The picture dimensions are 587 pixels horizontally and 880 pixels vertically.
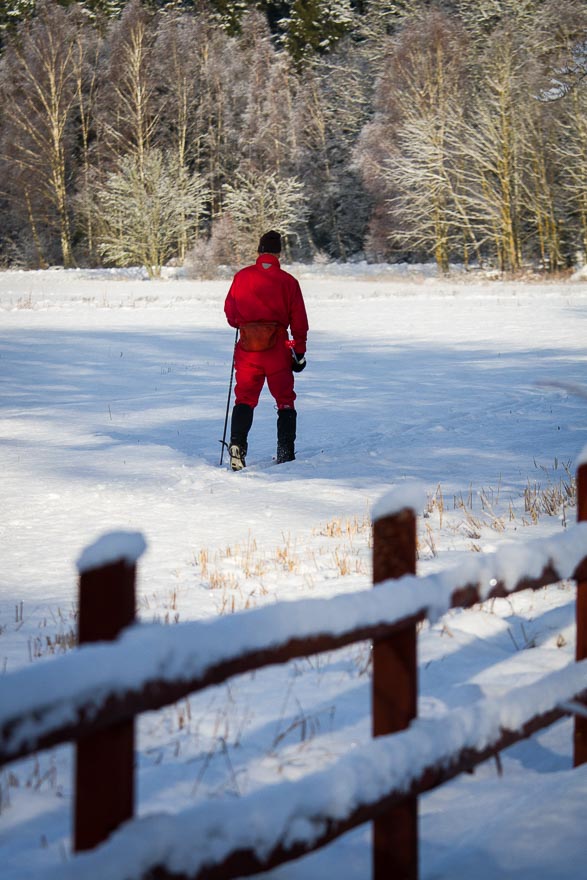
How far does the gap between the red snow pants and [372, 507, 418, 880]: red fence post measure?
6.41 metres

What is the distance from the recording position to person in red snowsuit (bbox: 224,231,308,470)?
8469mm

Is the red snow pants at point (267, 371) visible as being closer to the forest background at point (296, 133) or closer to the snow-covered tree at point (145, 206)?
the forest background at point (296, 133)

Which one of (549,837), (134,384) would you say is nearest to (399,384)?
(134,384)

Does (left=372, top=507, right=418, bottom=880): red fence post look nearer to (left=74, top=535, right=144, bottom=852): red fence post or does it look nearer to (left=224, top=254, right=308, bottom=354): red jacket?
(left=74, top=535, right=144, bottom=852): red fence post

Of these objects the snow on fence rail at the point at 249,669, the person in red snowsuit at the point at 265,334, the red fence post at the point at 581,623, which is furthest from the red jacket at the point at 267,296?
the snow on fence rail at the point at 249,669

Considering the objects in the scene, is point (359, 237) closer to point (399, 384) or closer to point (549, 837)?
point (399, 384)

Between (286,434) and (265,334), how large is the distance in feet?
3.29

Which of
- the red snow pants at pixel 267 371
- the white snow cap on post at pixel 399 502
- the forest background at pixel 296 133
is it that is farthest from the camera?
the forest background at pixel 296 133

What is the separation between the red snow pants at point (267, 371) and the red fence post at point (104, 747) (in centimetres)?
699

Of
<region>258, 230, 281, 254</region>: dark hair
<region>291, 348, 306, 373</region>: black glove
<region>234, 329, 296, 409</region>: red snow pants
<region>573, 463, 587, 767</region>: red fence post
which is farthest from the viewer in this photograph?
<region>291, 348, 306, 373</region>: black glove

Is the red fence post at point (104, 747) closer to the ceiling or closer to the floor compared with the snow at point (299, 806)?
closer to the ceiling

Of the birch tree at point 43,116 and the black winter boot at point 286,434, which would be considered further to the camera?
the birch tree at point 43,116

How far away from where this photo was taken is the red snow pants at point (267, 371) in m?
8.57

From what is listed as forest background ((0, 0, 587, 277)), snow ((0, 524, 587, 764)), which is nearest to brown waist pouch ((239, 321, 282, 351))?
snow ((0, 524, 587, 764))
